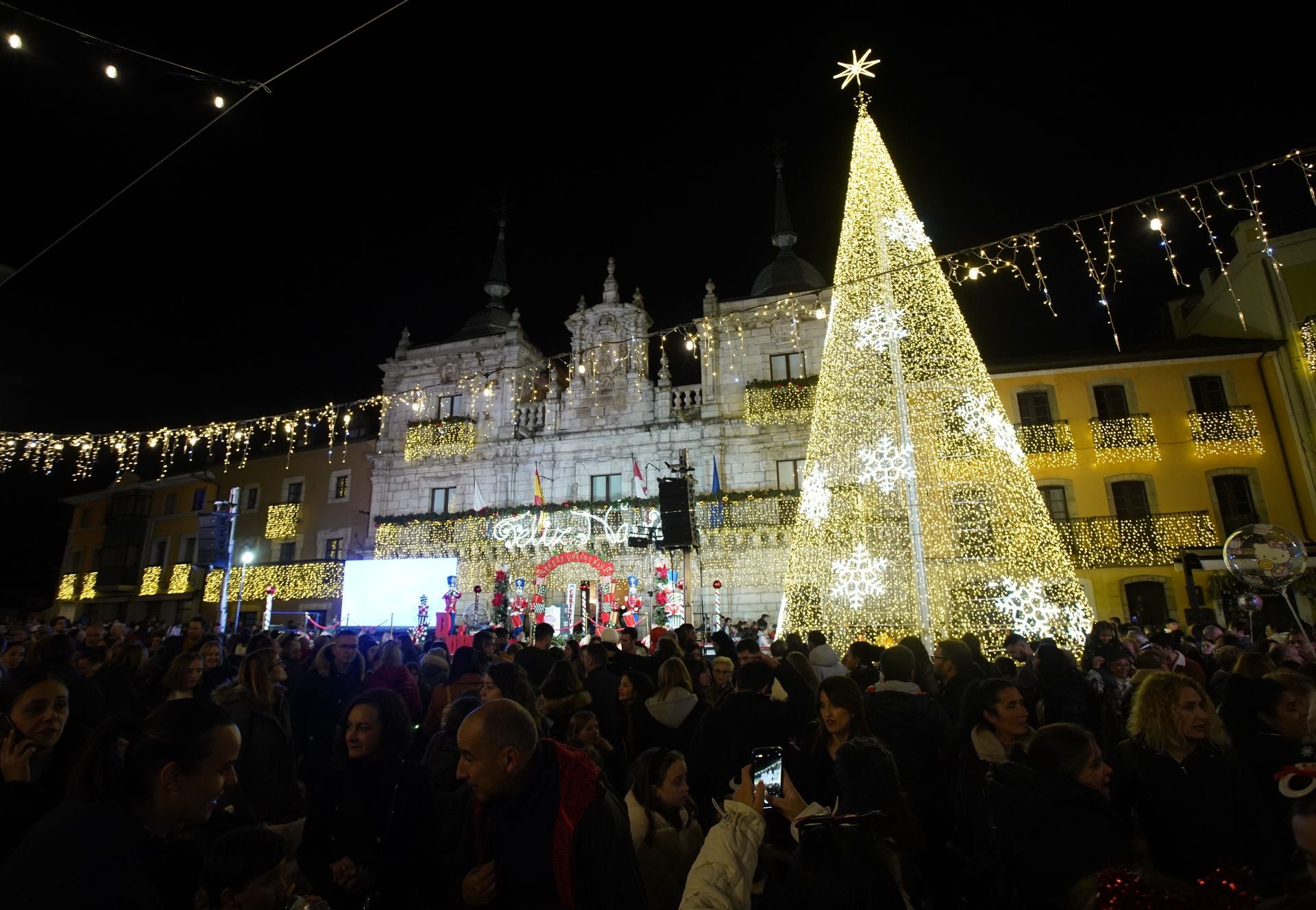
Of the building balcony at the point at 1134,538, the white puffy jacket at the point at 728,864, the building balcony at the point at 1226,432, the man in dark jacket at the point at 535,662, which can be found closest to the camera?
the white puffy jacket at the point at 728,864

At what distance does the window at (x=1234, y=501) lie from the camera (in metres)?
18.5

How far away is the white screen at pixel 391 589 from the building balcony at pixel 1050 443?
17.1m

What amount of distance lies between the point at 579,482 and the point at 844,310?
13480 mm

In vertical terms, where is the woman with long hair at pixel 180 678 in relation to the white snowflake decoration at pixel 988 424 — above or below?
below

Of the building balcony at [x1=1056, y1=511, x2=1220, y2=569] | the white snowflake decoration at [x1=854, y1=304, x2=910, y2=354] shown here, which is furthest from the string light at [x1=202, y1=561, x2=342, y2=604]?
the building balcony at [x1=1056, y1=511, x2=1220, y2=569]

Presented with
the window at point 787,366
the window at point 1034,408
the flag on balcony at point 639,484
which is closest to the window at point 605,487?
the flag on balcony at point 639,484

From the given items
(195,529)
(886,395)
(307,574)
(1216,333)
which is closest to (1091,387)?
(1216,333)

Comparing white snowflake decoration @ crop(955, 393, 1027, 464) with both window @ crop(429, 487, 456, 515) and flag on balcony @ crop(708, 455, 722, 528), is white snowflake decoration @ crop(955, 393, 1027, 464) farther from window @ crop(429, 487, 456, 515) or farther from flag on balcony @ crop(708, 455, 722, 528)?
window @ crop(429, 487, 456, 515)

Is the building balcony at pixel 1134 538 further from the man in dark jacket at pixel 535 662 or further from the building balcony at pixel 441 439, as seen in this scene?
the building balcony at pixel 441 439

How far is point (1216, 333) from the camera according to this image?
21719 mm

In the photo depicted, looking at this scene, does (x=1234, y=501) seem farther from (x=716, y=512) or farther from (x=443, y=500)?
(x=443, y=500)

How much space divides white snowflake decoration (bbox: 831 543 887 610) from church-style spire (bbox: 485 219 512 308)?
21608 mm

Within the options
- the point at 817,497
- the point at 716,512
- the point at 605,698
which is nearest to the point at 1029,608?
the point at 817,497

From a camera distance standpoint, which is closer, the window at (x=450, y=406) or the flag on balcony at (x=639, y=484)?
the flag on balcony at (x=639, y=484)
